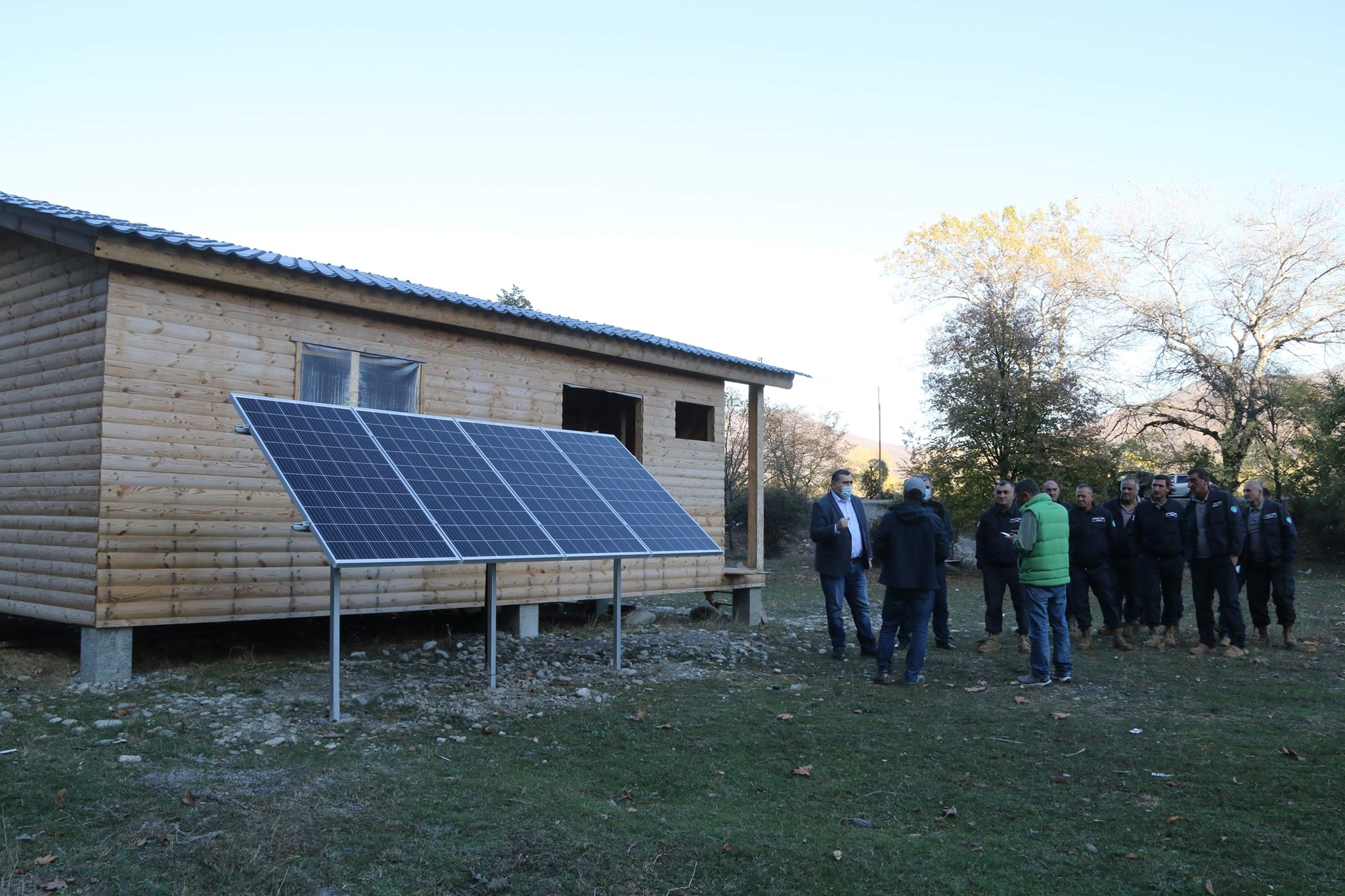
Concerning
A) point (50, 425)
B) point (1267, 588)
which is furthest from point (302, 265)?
point (1267, 588)

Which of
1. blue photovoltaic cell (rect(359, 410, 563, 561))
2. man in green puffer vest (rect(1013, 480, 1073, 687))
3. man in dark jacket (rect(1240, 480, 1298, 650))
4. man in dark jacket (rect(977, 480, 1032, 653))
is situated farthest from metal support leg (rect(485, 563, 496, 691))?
man in dark jacket (rect(1240, 480, 1298, 650))

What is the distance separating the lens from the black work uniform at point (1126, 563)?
448 inches

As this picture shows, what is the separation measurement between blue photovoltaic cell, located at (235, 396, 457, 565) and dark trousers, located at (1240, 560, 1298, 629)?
8.82 m

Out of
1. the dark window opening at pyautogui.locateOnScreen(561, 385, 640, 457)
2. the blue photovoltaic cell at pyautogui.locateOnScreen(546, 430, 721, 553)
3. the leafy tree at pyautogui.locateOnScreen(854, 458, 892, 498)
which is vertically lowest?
the blue photovoltaic cell at pyautogui.locateOnScreen(546, 430, 721, 553)

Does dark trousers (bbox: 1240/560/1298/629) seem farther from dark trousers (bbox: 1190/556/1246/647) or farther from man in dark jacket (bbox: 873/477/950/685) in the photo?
man in dark jacket (bbox: 873/477/950/685)

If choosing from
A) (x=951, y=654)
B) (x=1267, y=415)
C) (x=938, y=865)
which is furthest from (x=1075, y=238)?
(x=938, y=865)

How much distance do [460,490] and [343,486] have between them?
1118 mm

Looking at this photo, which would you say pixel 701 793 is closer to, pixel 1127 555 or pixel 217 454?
pixel 217 454

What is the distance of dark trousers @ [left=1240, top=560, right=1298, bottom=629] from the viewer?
10625 millimetres

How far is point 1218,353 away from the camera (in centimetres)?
2898

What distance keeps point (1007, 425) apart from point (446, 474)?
1926 centimetres

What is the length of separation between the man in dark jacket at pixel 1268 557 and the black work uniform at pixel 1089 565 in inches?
55.8

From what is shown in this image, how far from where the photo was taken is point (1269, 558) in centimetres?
1059

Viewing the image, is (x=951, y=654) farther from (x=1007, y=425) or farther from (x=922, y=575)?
(x=1007, y=425)
